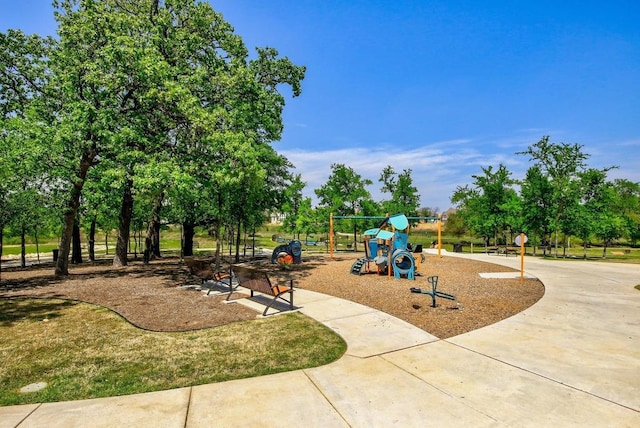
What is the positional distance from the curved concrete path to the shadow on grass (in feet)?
17.7

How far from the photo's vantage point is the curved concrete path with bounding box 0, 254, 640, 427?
4.14 metres

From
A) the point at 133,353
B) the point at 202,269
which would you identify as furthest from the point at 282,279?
the point at 133,353

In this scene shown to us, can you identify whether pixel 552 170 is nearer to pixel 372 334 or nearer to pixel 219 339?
pixel 372 334

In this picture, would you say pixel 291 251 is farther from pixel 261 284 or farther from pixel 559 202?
pixel 559 202

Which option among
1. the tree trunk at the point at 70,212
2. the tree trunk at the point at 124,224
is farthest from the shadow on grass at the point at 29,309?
the tree trunk at the point at 124,224

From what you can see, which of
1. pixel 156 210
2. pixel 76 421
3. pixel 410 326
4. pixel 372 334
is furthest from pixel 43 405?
pixel 156 210

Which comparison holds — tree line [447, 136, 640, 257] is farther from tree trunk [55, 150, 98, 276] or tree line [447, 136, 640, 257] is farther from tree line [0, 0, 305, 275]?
tree trunk [55, 150, 98, 276]

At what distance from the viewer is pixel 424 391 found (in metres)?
4.83

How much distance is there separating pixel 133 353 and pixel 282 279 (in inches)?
353

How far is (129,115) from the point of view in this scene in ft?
48.2

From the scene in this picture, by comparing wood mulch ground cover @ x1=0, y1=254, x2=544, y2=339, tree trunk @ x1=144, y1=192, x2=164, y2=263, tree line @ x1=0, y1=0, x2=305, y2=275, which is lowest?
wood mulch ground cover @ x1=0, y1=254, x2=544, y2=339

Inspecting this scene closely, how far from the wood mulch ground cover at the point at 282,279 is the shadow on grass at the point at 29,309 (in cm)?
64

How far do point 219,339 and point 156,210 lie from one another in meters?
17.4

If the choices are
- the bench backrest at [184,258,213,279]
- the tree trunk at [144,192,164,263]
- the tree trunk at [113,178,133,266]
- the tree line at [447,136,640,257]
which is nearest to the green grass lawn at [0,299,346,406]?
the bench backrest at [184,258,213,279]
